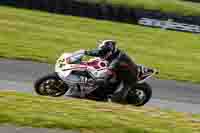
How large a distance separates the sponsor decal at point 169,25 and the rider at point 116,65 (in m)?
14.2

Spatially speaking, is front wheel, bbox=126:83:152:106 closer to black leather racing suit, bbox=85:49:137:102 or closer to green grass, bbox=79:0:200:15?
black leather racing suit, bbox=85:49:137:102

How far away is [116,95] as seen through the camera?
1186cm

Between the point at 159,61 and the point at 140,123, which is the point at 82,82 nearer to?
the point at 140,123

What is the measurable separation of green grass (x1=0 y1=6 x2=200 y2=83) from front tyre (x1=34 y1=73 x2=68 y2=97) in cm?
578

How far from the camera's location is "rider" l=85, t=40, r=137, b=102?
11.6 meters

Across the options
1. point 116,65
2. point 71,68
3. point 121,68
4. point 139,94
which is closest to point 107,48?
point 116,65

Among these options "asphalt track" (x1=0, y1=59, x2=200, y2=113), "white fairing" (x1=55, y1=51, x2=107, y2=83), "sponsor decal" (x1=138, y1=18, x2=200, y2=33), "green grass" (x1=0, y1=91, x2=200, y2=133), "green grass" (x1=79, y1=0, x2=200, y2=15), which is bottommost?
"asphalt track" (x1=0, y1=59, x2=200, y2=113)

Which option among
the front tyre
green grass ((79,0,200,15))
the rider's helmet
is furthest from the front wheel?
green grass ((79,0,200,15))

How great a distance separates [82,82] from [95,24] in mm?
14215

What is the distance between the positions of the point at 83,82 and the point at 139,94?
1242 mm

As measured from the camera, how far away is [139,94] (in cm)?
1203

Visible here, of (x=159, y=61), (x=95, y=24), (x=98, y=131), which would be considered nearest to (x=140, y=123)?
(x=98, y=131)

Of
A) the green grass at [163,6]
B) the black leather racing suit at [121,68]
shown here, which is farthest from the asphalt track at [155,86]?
the green grass at [163,6]

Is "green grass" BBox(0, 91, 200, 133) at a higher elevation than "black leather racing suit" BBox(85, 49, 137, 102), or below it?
below
